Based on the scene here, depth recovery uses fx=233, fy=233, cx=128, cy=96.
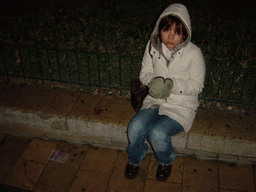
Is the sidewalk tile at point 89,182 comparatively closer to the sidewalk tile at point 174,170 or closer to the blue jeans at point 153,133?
the blue jeans at point 153,133

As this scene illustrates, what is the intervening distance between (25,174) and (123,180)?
1244 mm

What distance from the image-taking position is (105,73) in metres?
4.11

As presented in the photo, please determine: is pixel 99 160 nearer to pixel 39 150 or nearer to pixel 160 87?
pixel 39 150

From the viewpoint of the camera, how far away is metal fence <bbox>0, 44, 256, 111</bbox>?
354 cm

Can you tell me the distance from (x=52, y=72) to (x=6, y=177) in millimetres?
2010

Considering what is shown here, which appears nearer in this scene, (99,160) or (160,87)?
(160,87)

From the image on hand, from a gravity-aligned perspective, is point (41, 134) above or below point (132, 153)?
below

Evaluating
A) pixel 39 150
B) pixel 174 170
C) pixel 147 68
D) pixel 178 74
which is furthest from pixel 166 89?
pixel 39 150

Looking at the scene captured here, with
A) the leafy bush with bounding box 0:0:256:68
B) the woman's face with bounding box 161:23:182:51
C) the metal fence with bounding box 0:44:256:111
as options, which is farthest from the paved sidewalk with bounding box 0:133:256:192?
the leafy bush with bounding box 0:0:256:68

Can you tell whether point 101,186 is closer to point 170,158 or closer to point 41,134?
point 170,158

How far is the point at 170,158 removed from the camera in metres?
2.74

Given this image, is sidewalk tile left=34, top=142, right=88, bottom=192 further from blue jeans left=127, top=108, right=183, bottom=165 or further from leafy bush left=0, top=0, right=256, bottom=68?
leafy bush left=0, top=0, right=256, bottom=68

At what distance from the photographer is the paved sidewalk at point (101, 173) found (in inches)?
110

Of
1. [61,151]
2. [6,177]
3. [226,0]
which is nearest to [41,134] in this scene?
[61,151]
